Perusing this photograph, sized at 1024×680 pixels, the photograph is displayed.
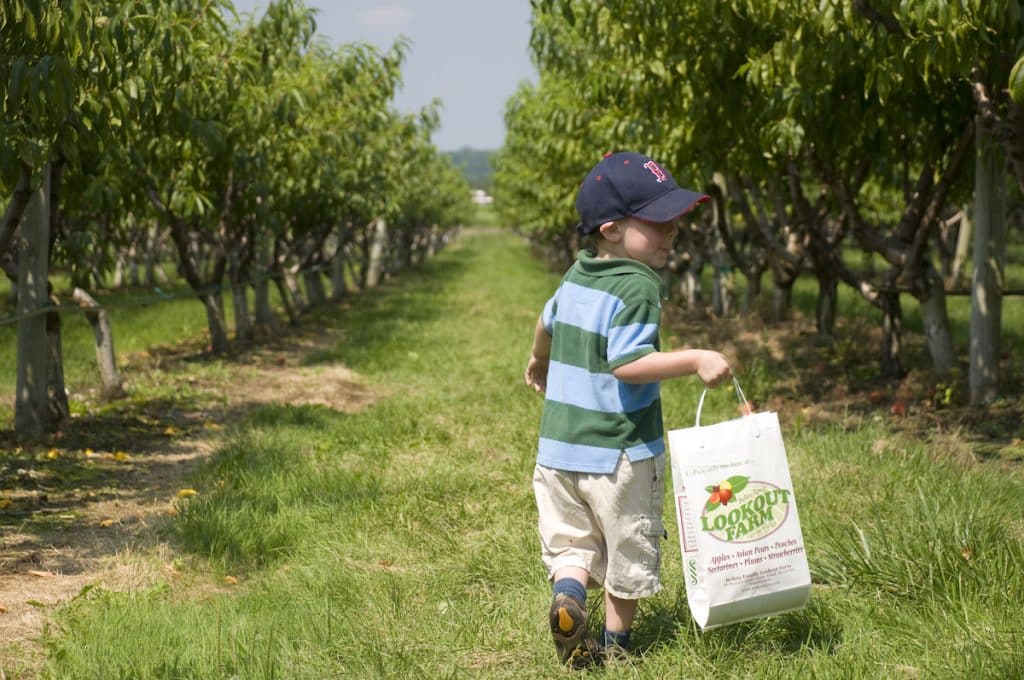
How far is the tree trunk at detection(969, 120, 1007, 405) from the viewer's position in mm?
8000

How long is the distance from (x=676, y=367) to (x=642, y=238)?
0.47 meters

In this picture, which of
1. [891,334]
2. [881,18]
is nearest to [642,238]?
[881,18]

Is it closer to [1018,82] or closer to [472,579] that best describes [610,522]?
[472,579]

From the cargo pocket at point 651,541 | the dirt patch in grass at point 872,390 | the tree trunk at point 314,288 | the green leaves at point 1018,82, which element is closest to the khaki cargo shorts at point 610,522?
the cargo pocket at point 651,541

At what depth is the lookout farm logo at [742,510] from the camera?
311 centimetres

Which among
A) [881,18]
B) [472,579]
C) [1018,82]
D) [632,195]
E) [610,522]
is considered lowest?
[472,579]

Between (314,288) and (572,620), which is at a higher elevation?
(572,620)

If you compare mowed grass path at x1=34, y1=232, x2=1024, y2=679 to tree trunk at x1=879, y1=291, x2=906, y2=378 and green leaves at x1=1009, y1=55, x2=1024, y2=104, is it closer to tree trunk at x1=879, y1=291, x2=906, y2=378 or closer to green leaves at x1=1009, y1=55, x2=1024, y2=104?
green leaves at x1=1009, y1=55, x2=1024, y2=104

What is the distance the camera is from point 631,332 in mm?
3188

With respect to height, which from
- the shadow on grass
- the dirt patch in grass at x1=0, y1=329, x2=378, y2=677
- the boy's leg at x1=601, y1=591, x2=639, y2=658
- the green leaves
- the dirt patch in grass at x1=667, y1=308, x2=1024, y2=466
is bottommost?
the dirt patch in grass at x1=667, y1=308, x2=1024, y2=466

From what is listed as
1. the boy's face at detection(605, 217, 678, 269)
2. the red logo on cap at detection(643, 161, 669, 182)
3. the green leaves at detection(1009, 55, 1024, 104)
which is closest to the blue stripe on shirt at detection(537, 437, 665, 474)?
the boy's face at detection(605, 217, 678, 269)

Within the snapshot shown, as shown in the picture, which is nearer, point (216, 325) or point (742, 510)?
point (742, 510)

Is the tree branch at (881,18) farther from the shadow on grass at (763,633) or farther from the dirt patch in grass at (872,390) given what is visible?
the shadow on grass at (763,633)

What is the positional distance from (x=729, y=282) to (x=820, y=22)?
11.1 m
